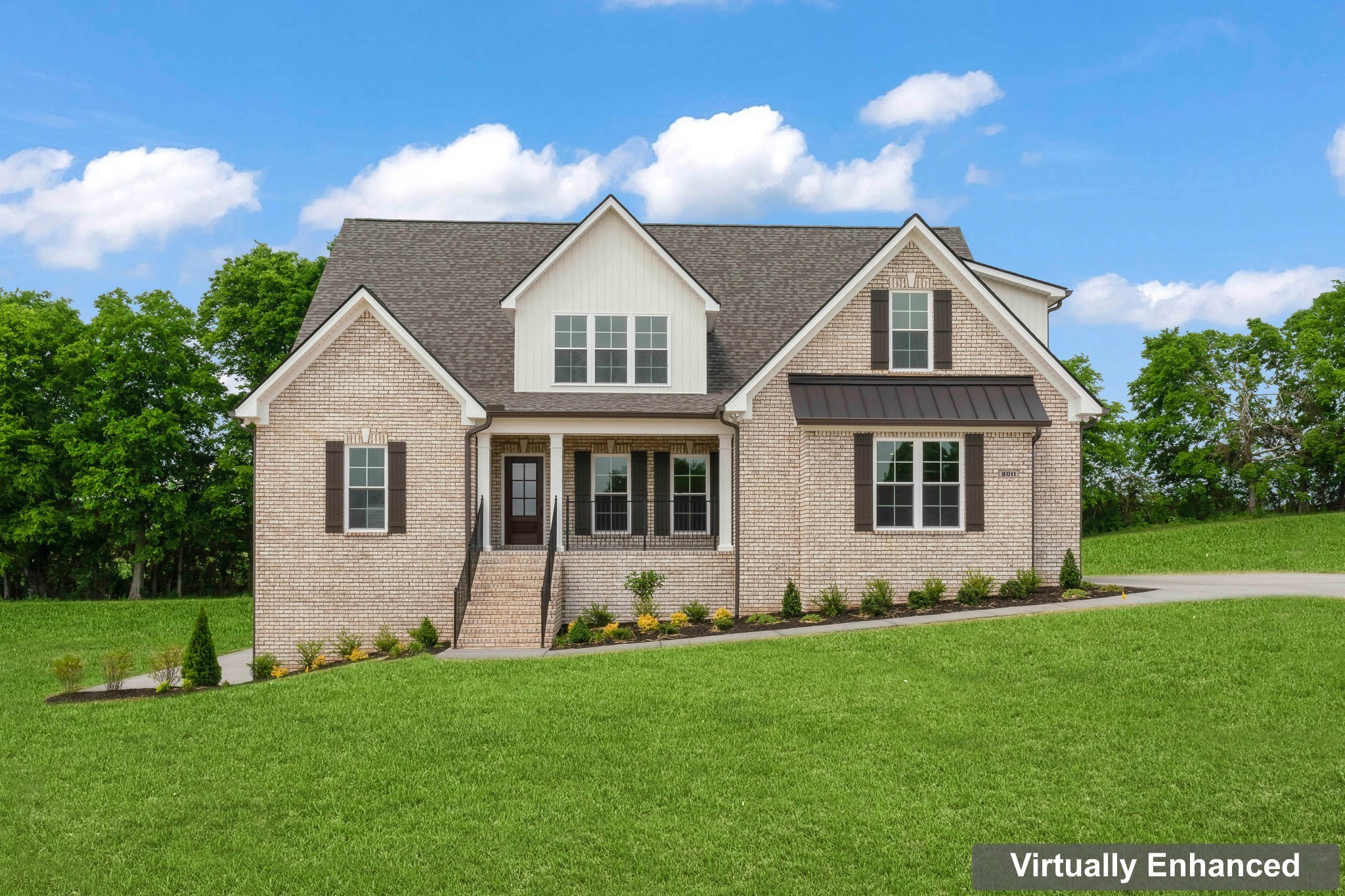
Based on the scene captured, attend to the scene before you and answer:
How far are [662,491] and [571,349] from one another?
359cm

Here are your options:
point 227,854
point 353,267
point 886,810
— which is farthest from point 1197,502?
point 227,854

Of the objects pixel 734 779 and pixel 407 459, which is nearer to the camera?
pixel 734 779

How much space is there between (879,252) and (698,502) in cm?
634

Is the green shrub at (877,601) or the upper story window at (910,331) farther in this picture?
the upper story window at (910,331)

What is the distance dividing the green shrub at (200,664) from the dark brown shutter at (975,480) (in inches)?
503

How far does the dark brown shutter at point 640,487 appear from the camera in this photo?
19.9 metres

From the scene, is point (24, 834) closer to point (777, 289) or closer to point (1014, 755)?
point (1014, 755)

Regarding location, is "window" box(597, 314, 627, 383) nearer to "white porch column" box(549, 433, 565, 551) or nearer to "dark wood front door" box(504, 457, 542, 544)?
"white porch column" box(549, 433, 565, 551)

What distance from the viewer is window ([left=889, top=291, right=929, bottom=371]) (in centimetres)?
1814

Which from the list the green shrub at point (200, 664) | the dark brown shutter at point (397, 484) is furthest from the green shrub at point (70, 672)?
the dark brown shutter at point (397, 484)

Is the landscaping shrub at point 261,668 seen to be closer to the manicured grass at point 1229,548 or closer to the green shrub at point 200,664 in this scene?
the green shrub at point 200,664

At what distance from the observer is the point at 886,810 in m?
7.61

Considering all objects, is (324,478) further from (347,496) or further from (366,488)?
(366,488)

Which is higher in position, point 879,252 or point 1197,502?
point 879,252
